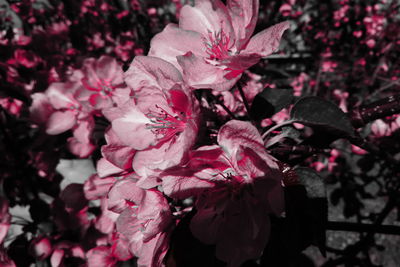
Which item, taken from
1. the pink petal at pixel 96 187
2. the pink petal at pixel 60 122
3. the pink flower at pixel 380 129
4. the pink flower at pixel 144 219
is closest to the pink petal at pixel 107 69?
the pink petal at pixel 60 122

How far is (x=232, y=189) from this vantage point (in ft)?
2.29

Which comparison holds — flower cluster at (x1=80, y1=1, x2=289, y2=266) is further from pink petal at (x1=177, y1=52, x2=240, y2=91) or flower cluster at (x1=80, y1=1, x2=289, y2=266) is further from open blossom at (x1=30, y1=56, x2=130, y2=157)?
open blossom at (x1=30, y1=56, x2=130, y2=157)

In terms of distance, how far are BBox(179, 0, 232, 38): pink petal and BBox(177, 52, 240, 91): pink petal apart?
0.19 metres

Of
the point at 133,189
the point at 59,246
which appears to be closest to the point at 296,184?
the point at 133,189

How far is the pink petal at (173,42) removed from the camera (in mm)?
724

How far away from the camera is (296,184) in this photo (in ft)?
2.08

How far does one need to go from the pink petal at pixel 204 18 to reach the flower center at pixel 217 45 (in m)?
0.02

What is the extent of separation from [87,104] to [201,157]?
0.77 meters

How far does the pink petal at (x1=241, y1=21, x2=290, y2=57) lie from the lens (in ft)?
2.00

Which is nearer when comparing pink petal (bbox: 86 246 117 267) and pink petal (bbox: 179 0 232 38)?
pink petal (bbox: 179 0 232 38)

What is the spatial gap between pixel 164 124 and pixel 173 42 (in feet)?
0.81

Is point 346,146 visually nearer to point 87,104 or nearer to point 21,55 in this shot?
point 87,104

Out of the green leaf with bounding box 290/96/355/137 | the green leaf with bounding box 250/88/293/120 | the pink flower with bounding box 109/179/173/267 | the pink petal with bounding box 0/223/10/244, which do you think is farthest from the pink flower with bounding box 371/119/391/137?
the pink petal with bounding box 0/223/10/244

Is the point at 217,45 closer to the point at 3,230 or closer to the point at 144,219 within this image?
the point at 144,219
